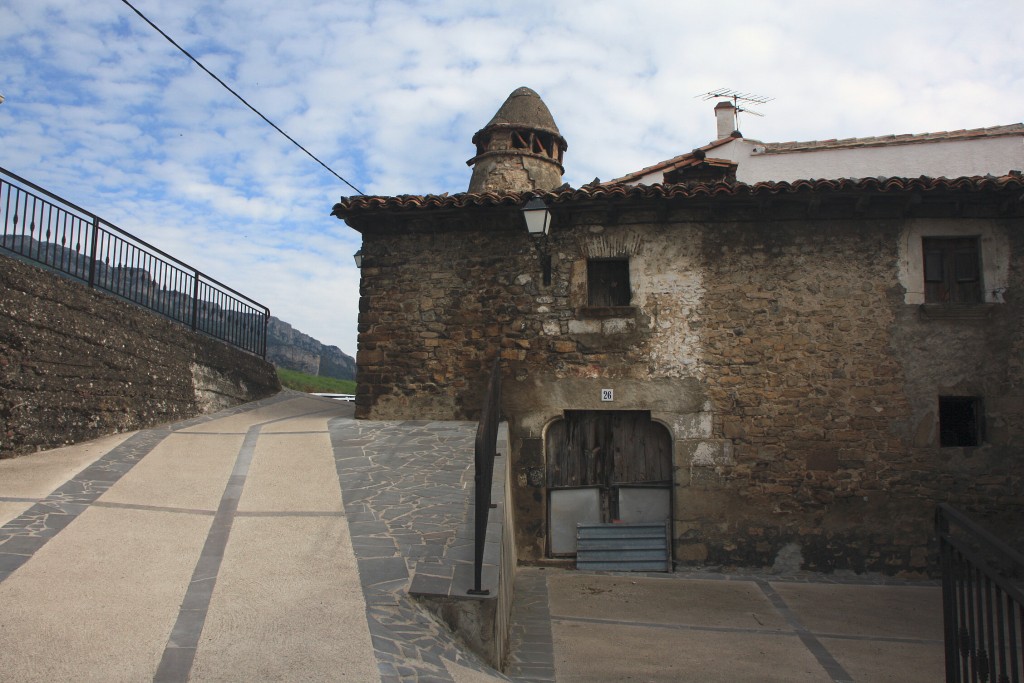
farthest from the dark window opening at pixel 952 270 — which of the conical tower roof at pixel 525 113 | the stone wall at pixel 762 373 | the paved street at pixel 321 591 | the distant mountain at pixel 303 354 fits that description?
the distant mountain at pixel 303 354

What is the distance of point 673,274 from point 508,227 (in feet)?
7.79

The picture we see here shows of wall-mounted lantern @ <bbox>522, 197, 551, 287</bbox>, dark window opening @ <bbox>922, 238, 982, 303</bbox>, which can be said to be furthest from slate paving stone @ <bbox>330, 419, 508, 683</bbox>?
dark window opening @ <bbox>922, 238, 982, 303</bbox>

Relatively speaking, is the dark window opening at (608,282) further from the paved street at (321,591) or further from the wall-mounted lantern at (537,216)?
the paved street at (321,591)

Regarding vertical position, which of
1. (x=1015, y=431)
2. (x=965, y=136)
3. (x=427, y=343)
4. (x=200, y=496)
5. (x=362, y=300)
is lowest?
(x=200, y=496)

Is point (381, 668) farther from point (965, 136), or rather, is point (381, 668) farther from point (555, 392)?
point (965, 136)

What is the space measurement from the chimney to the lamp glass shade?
922 centimetres

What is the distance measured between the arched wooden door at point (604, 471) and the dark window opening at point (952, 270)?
13.4ft

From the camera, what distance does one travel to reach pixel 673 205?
29.7 ft

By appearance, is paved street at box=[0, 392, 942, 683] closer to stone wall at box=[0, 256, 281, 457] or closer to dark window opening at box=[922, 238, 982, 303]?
stone wall at box=[0, 256, 281, 457]

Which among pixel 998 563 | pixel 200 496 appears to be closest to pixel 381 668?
pixel 200 496

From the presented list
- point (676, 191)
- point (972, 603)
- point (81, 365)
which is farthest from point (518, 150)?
point (972, 603)

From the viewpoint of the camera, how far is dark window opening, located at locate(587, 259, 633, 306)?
369 inches

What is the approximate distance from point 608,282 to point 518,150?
6.80m

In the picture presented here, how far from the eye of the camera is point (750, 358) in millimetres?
8914
